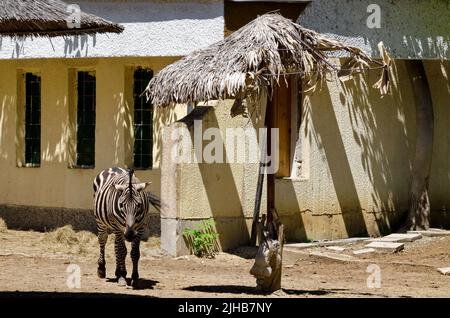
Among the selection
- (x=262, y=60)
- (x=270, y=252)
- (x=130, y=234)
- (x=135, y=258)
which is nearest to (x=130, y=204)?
(x=130, y=234)

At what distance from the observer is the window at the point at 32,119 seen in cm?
2120

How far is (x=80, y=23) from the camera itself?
13.9m

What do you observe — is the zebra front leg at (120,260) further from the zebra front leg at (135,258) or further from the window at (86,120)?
the window at (86,120)

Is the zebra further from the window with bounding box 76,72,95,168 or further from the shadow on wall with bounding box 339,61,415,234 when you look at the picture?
the shadow on wall with bounding box 339,61,415,234

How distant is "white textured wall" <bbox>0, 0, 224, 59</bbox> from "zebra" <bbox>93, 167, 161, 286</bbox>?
372 cm

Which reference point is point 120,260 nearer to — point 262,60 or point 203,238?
point 203,238

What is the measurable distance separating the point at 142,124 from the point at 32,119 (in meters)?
2.51

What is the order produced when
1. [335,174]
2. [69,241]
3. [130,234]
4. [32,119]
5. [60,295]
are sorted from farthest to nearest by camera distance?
[32,119] → [335,174] → [69,241] → [130,234] → [60,295]

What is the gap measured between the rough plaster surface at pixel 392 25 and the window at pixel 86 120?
3.91m

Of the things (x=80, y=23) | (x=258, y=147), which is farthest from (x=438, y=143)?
(x=80, y=23)

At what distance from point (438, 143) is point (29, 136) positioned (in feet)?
23.6

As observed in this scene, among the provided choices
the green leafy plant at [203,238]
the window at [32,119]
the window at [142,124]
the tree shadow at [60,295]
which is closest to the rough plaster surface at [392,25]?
the window at [142,124]

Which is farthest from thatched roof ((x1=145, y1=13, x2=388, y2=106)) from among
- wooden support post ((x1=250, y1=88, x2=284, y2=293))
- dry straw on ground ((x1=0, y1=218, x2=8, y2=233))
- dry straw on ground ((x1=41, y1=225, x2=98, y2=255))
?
dry straw on ground ((x1=0, y1=218, x2=8, y2=233))

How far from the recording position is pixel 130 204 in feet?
47.8
